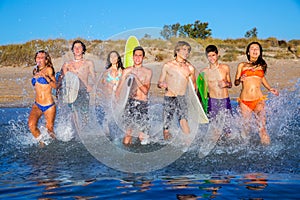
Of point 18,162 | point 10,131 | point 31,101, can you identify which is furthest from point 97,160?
point 31,101

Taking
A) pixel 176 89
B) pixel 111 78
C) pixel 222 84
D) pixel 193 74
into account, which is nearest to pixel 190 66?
pixel 193 74

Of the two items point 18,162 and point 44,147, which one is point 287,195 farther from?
point 44,147

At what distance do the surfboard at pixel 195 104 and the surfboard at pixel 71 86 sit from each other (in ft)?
6.18

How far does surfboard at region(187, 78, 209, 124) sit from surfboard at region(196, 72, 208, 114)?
0.79 ft

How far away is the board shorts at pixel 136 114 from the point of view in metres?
6.81

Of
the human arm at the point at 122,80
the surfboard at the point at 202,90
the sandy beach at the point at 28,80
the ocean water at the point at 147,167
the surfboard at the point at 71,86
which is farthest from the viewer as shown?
the sandy beach at the point at 28,80

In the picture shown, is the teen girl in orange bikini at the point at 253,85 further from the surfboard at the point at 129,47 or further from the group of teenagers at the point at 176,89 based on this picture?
the surfboard at the point at 129,47

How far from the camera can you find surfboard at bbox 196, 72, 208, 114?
7.03 metres

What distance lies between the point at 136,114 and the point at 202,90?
3.75 ft

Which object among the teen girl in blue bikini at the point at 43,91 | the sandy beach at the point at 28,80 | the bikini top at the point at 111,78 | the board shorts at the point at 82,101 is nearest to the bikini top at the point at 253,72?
the bikini top at the point at 111,78

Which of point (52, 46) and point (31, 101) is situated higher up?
point (52, 46)

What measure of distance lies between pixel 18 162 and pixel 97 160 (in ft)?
3.22

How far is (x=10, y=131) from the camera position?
8219 mm

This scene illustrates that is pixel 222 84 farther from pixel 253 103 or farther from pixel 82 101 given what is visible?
pixel 82 101
